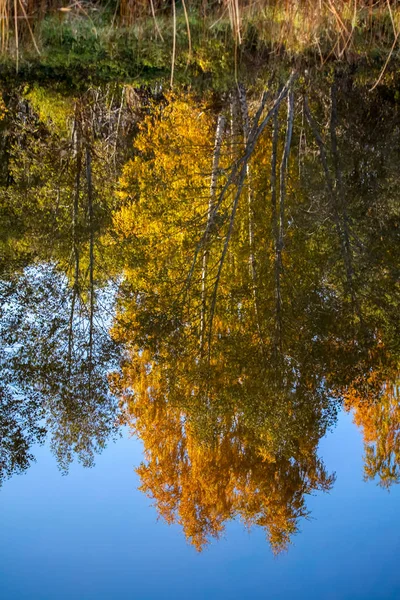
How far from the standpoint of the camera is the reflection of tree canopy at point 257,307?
6203 mm

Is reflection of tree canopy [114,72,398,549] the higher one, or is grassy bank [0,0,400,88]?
grassy bank [0,0,400,88]

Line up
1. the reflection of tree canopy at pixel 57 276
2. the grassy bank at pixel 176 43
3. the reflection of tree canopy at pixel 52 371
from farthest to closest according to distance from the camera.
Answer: the grassy bank at pixel 176 43
the reflection of tree canopy at pixel 57 276
the reflection of tree canopy at pixel 52 371

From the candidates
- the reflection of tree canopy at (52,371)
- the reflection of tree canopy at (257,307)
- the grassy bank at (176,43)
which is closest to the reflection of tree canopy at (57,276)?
the reflection of tree canopy at (52,371)

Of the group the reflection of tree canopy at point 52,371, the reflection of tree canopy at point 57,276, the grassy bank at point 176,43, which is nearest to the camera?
the reflection of tree canopy at point 52,371

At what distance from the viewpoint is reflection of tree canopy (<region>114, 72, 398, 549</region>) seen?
20.4 ft

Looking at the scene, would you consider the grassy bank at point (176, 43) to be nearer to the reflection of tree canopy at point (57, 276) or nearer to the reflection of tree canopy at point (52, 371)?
the reflection of tree canopy at point (57, 276)

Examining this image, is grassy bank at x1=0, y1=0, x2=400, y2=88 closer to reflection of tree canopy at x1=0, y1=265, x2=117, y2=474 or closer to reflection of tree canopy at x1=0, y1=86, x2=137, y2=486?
reflection of tree canopy at x1=0, y1=86, x2=137, y2=486

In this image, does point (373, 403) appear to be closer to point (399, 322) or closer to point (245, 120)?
point (399, 322)

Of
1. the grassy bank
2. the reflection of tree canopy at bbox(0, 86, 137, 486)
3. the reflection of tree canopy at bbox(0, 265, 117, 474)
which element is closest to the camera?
the reflection of tree canopy at bbox(0, 265, 117, 474)

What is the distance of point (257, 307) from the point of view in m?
7.53

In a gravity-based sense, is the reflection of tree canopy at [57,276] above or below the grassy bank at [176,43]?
below

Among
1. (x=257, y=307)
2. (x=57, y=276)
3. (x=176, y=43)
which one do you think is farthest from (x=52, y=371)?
(x=176, y=43)

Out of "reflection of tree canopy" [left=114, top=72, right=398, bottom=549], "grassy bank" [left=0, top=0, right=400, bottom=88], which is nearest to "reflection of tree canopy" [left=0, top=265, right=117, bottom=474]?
"reflection of tree canopy" [left=114, top=72, right=398, bottom=549]

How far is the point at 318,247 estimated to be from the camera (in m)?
7.81
